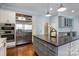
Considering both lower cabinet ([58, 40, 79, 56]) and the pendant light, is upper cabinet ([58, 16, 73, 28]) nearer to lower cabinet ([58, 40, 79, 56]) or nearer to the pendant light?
the pendant light

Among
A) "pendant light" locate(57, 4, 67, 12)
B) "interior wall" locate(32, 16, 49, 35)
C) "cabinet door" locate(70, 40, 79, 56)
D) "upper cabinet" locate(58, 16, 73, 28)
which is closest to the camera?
"pendant light" locate(57, 4, 67, 12)

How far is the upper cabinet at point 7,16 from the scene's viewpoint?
1726mm

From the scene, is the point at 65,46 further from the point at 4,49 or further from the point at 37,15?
the point at 4,49

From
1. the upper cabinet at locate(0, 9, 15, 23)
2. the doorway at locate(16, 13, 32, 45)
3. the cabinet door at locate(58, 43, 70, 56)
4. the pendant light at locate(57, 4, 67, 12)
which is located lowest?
the cabinet door at locate(58, 43, 70, 56)

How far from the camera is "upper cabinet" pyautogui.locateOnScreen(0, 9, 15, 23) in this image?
1726 millimetres

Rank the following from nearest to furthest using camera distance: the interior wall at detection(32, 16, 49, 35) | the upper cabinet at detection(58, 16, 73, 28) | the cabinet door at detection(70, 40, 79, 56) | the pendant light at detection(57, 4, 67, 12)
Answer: the pendant light at detection(57, 4, 67, 12)
the cabinet door at detection(70, 40, 79, 56)
the upper cabinet at detection(58, 16, 73, 28)
the interior wall at detection(32, 16, 49, 35)

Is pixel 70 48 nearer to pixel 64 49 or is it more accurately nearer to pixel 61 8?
pixel 64 49

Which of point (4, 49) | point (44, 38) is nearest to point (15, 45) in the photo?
point (4, 49)

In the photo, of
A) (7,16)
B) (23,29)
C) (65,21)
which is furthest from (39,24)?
(7,16)

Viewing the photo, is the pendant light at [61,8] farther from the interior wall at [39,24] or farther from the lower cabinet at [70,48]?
the lower cabinet at [70,48]

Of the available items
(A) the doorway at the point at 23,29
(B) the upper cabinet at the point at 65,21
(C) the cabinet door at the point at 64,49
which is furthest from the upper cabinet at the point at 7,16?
(C) the cabinet door at the point at 64,49

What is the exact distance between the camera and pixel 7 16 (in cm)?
182

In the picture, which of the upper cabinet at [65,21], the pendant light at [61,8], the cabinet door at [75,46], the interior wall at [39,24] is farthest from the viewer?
the interior wall at [39,24]

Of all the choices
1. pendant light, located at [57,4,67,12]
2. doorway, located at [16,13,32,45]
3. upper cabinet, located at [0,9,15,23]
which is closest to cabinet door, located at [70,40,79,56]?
pendant light, located at [57,4,67,12]
